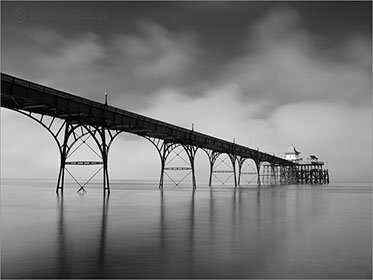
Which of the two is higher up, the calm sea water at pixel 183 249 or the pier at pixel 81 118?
the pier at pixel 81 118

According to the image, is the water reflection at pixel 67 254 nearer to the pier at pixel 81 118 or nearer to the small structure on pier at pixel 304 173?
the pier at pixel 81 118

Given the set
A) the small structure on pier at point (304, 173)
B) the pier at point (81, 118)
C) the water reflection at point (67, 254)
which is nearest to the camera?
the water reflection at point (67, 254)

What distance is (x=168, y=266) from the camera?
25.6ft

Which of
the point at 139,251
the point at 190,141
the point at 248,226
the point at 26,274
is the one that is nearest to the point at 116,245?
the point at 139,251

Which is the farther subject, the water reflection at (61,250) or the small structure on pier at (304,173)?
the small structure on pier at (304,173)

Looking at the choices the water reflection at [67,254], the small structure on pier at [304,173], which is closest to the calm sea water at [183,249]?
the water reflection at [67,254]

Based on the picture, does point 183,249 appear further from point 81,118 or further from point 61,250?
point 81,118

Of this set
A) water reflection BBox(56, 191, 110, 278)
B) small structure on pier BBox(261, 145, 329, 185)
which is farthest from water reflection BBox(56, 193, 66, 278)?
small structure on pier BBox(261, 145, 329, 185)

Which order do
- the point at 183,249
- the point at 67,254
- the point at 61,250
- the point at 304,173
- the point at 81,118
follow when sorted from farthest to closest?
the point at 304,173, the point at 81,118, the point at 183,249, the point at 61,250, the point at 67,254

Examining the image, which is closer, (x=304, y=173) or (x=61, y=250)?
(x=61, y=250)

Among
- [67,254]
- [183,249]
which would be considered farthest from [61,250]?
[183,249]

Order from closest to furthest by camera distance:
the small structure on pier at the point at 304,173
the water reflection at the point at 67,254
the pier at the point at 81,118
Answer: the water reflection at the point at 67,254, the pier at the point at 81,118, the small structure on pier at the point at 304,173

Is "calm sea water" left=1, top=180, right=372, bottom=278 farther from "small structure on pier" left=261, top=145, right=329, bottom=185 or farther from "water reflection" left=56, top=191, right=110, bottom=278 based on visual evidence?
"small structure on pier" left=261, top=145, right=329, bottom=185

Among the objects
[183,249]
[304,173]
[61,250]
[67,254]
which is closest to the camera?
[67,254]
